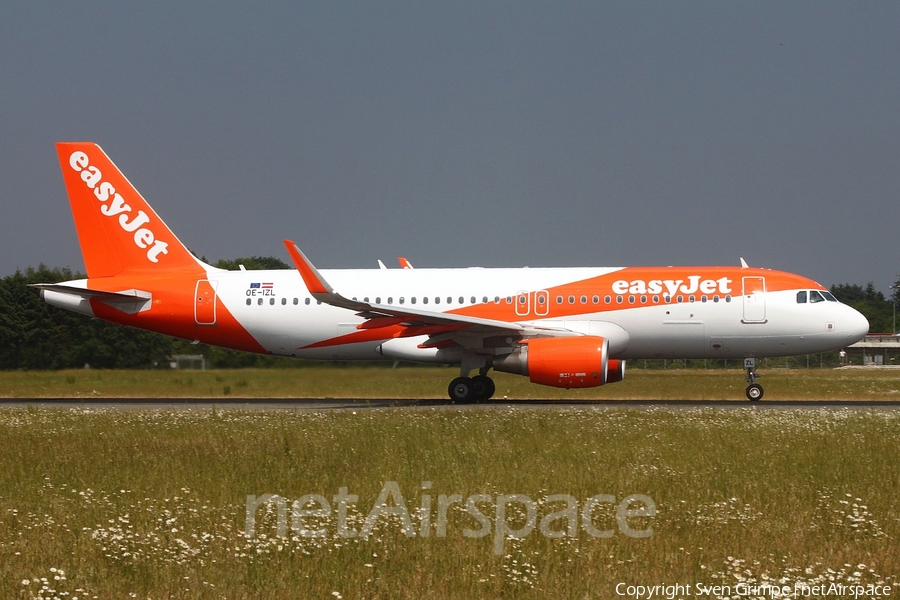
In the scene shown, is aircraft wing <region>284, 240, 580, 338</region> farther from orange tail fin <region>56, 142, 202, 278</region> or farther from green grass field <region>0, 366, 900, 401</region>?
orange tail fin <region>56, 142, 202, 278</region>

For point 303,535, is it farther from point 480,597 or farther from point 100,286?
point 100,286

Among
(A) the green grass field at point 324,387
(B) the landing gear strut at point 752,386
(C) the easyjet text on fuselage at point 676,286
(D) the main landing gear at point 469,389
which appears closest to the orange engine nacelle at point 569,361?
(D) the main landing gear at point 469,389

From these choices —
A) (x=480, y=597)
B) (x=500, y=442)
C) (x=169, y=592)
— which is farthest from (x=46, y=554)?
(x=500, y=442)

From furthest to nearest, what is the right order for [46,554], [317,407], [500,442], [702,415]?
[317,407], [702,415], [500,442], [46,554]

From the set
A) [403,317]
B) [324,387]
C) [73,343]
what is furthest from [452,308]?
[73,343]

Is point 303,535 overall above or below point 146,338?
below

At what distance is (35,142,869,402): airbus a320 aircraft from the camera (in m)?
22.2

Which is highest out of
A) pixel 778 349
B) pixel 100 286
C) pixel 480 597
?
pixel 100 286

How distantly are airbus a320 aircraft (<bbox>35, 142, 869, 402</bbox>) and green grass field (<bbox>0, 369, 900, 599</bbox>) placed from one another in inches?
203

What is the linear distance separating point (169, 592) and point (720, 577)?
3.62 metres

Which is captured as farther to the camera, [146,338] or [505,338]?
[146,338]

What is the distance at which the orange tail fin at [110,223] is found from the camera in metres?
25.7

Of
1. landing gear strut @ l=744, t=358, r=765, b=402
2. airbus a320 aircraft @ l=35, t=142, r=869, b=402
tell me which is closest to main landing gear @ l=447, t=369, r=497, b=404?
airbus a320 aircraft @ l=35, t=142, r=869, b=402

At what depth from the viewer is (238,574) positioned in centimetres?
655
